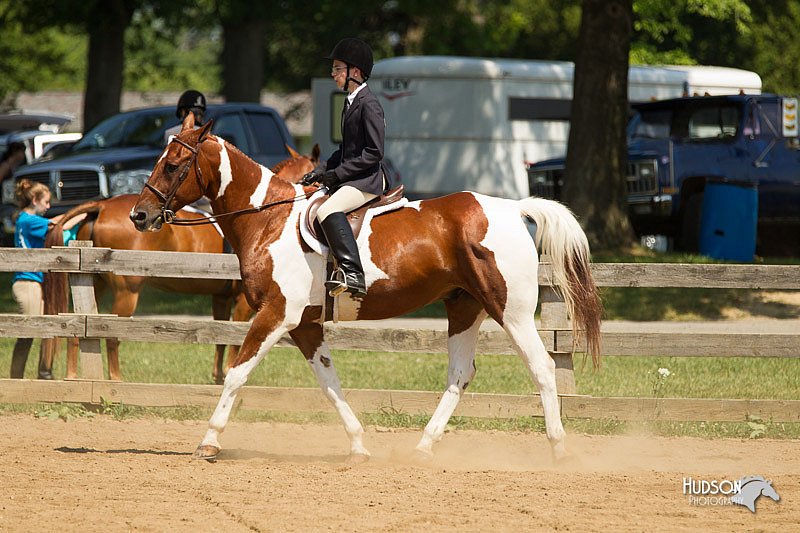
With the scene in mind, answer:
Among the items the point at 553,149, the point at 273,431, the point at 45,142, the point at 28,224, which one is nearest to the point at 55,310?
the point at 28,224

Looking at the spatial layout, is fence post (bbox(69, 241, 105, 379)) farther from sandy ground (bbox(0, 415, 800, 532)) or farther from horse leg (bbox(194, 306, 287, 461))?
horse leg (bbox(194, 306, 287, 461))

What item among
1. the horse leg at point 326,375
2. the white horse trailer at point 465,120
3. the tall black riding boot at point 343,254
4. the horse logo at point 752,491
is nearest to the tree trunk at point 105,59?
the white horse trailer at point 465,120

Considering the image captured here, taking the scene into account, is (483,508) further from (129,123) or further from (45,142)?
(45,142)

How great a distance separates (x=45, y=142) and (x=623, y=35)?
37.7ft

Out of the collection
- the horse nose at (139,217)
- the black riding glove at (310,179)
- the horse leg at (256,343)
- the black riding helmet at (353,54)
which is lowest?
the horse leg at (256,343)

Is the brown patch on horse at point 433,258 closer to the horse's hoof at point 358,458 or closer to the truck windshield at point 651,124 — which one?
the horse's hoof at point 358,458

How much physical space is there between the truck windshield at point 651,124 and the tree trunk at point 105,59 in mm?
12548

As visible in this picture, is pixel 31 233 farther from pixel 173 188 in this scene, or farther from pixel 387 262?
pixel 387 262

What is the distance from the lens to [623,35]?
17000 mm

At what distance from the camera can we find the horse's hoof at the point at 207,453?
751cm

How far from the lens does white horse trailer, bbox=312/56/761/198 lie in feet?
74.0

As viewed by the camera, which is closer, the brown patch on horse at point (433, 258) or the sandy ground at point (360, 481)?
the sandy ground at point (360, 481)

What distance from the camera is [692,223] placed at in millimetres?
17641

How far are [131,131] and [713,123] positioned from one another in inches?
369
